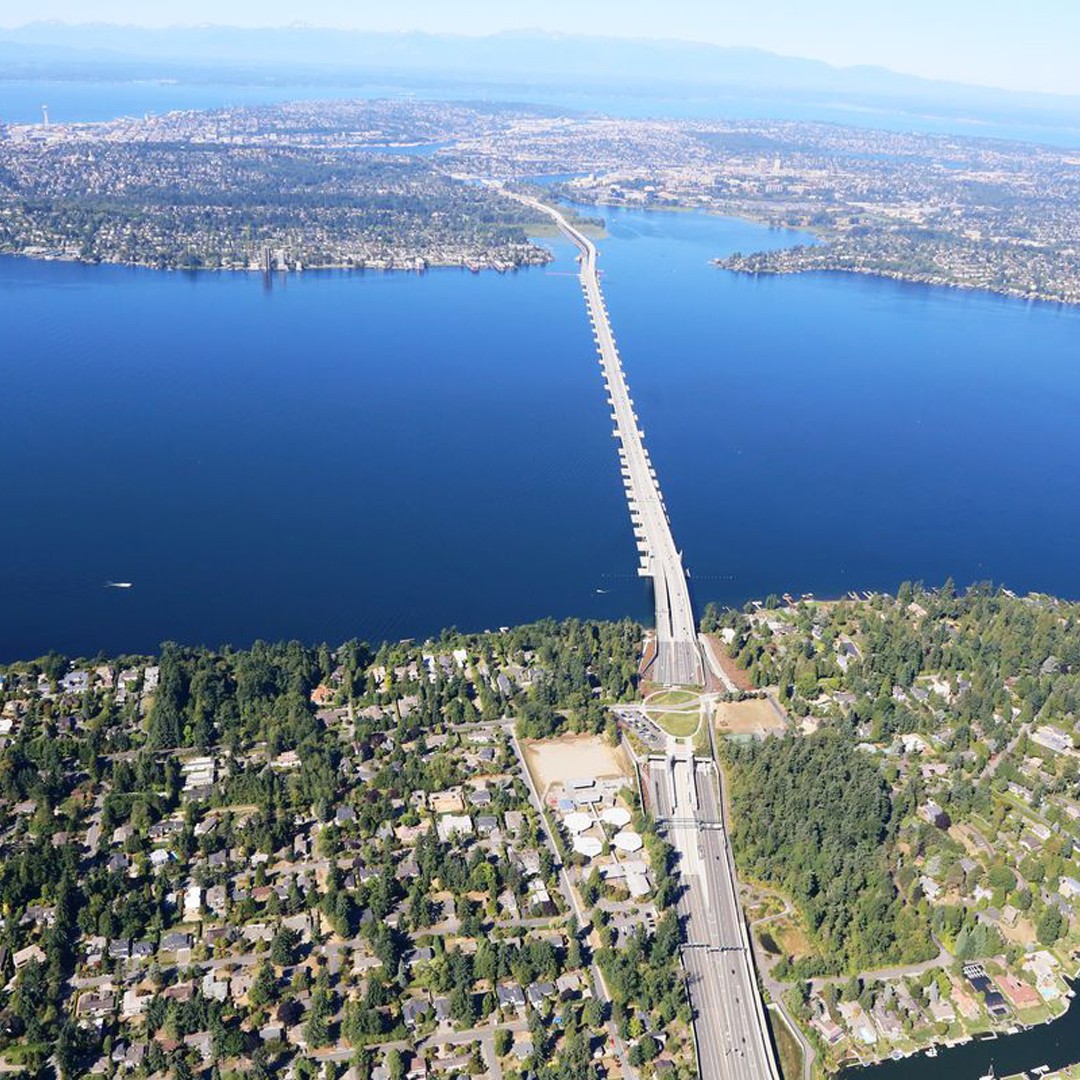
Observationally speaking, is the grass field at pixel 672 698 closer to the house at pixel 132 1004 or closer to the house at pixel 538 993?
the house at pixel 538 993

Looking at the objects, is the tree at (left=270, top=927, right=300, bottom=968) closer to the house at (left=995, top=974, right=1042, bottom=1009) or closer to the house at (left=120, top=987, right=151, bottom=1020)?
the house at (left=120, top=987, right=151, bottom=1020)

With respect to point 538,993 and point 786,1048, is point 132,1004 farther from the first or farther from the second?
point 786,1048

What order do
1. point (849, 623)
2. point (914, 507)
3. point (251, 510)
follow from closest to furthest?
1. point (849, 623)
2. point (251, 510)
3. point (914, 507)

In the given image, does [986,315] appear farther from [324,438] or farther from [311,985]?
[311,985]

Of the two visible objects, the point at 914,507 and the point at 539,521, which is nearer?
the point at 539,521

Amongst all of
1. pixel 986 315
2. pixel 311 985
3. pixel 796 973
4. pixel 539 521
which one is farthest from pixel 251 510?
pixel 986 315

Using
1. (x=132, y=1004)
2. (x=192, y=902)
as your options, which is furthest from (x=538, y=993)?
(x=132, y=1004)

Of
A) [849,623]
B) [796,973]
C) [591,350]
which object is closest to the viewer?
[796,973]
